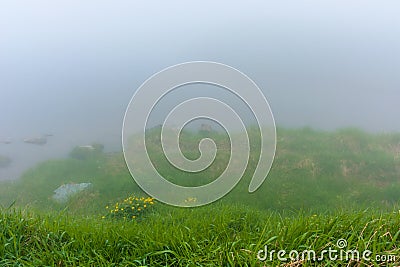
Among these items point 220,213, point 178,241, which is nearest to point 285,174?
point 220,213

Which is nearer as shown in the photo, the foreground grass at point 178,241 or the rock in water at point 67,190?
the foreground grass at point 178,241

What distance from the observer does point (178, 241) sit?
176 cm

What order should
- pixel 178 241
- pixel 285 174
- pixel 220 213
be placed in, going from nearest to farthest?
pixel 178 241, pixel 220 213, pixel 285 174

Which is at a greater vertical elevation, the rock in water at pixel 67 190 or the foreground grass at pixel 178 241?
the foreground grass at pixel 178 241

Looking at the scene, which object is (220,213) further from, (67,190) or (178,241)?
(67,190)

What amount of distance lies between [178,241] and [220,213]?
67cm

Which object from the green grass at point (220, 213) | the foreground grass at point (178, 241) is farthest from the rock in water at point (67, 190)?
the foreground grass at point (178, 241)

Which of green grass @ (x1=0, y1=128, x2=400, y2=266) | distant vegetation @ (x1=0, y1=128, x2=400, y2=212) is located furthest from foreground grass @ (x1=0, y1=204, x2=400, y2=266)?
distant vegetation @ (x1=0, y1=128, x2=400, y2=212)

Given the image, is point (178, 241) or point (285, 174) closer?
point (178, 241)

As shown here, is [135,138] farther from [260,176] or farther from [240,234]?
[240,234]

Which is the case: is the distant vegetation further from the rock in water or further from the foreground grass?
the foreground grass

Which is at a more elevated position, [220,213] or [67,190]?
[220,213]

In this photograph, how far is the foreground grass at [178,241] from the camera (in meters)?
1.62

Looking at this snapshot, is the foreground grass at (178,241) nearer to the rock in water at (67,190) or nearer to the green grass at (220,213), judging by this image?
the green grass at (220,213)
